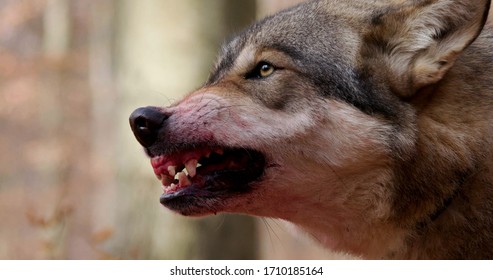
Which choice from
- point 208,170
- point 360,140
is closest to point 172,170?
point 208,170

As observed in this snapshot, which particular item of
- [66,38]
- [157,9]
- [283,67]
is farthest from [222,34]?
[66,38]

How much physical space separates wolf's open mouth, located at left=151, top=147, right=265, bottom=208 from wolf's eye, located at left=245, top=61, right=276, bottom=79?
448 mm

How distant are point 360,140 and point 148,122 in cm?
113

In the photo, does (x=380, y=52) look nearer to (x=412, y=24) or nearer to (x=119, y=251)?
(x=412, y=24)

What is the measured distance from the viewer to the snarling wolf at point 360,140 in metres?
4.05

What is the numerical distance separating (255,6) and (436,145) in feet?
14.0

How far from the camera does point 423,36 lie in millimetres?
4199

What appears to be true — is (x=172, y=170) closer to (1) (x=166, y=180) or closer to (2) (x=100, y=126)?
(1) (x=166, y=180)

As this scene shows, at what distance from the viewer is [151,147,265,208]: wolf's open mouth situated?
13.6ft

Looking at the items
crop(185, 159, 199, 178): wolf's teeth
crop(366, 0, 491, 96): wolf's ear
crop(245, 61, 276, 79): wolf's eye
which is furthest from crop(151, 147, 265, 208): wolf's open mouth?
crop(366, 0, 491, 96): wolf's ear

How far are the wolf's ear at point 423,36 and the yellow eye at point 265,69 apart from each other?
0.57 metres

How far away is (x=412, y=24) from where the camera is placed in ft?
13.9

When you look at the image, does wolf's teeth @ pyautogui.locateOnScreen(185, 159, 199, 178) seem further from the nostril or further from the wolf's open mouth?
the nostril

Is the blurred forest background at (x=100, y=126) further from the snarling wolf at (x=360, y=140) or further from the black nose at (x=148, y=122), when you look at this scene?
the black nose at (x=148, y=122)
